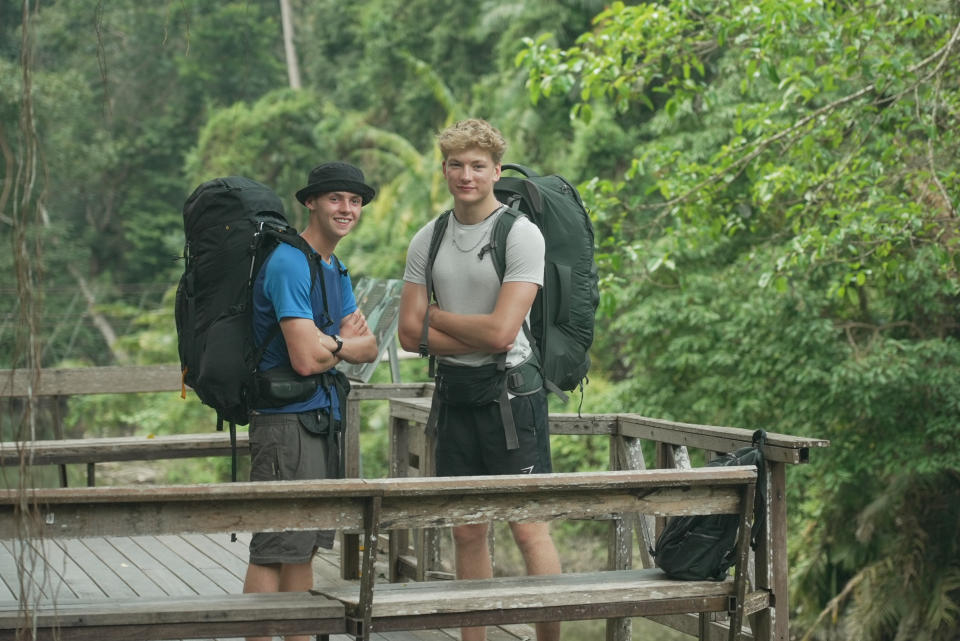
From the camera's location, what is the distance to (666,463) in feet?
15.2

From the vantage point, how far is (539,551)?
3.67 m

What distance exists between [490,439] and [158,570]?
274 centimetres

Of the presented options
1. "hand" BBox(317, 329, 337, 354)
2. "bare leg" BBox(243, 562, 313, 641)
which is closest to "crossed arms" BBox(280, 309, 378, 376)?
"hand" BBox(317, 329, 337, 354)

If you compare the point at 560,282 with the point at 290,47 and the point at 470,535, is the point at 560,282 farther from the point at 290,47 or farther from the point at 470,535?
the point at 290,47

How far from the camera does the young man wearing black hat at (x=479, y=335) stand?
11.5 feet

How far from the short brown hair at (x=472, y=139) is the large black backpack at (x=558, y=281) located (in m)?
0.19

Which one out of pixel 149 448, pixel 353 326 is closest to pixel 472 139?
pixel 353 326

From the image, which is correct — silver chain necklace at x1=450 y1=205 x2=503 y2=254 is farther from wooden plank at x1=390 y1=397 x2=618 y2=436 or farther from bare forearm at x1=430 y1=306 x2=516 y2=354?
wooden plank at x1=390 y1=397 x2=618 y2=436

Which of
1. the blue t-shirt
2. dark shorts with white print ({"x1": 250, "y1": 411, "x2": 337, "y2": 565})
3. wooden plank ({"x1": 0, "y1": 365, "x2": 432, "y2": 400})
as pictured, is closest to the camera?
the blue t-shirt

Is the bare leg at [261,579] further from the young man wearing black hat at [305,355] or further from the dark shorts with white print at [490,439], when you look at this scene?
the dark shorts with white print at [490,439]

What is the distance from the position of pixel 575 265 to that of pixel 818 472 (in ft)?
30.7

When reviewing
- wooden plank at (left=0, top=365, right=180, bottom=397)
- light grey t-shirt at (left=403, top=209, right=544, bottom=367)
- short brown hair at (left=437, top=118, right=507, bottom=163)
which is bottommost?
wooden plank at (left=0, top=365, right=180, bottom=397)

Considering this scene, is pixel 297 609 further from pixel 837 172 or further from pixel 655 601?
pixel 837 172

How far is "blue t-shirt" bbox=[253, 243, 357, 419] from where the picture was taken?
332 centimetres
